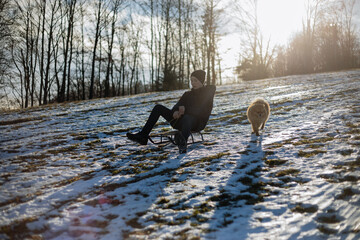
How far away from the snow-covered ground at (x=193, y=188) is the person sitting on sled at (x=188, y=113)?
40cm

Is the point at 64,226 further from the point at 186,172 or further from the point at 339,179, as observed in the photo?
the point at 339,179

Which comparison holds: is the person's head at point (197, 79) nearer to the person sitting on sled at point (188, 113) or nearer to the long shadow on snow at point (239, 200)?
the person sitting on sled at point (188, 113)

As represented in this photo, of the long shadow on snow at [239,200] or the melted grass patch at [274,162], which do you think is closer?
the long shadow on snow at [239,200]

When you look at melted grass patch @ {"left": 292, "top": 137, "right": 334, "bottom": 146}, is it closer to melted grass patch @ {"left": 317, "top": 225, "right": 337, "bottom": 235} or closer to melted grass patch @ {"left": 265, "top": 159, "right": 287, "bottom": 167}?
melted grass patch @ {"left": 265, "top": 159, "right": 287, "bottom": 167}

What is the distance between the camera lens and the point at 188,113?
4734mm

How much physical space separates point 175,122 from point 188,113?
13.2 inches

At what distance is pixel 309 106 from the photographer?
8.29 meters

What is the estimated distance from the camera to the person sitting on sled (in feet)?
15.1

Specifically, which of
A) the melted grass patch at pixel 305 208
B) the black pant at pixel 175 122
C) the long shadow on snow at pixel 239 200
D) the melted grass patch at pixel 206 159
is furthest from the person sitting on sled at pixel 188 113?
the melted grass patch at pixel 305 208

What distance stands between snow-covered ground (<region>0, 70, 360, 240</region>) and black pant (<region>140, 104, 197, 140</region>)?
48 cm

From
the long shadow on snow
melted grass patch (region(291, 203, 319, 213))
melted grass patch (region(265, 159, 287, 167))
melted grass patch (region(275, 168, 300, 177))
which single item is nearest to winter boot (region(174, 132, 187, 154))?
the long shadow on snow

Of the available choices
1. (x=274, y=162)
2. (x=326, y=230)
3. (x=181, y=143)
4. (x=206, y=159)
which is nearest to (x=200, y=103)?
(x=181, y=143)

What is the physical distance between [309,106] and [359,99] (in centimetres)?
158

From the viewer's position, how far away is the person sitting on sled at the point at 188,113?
15.1 ft
